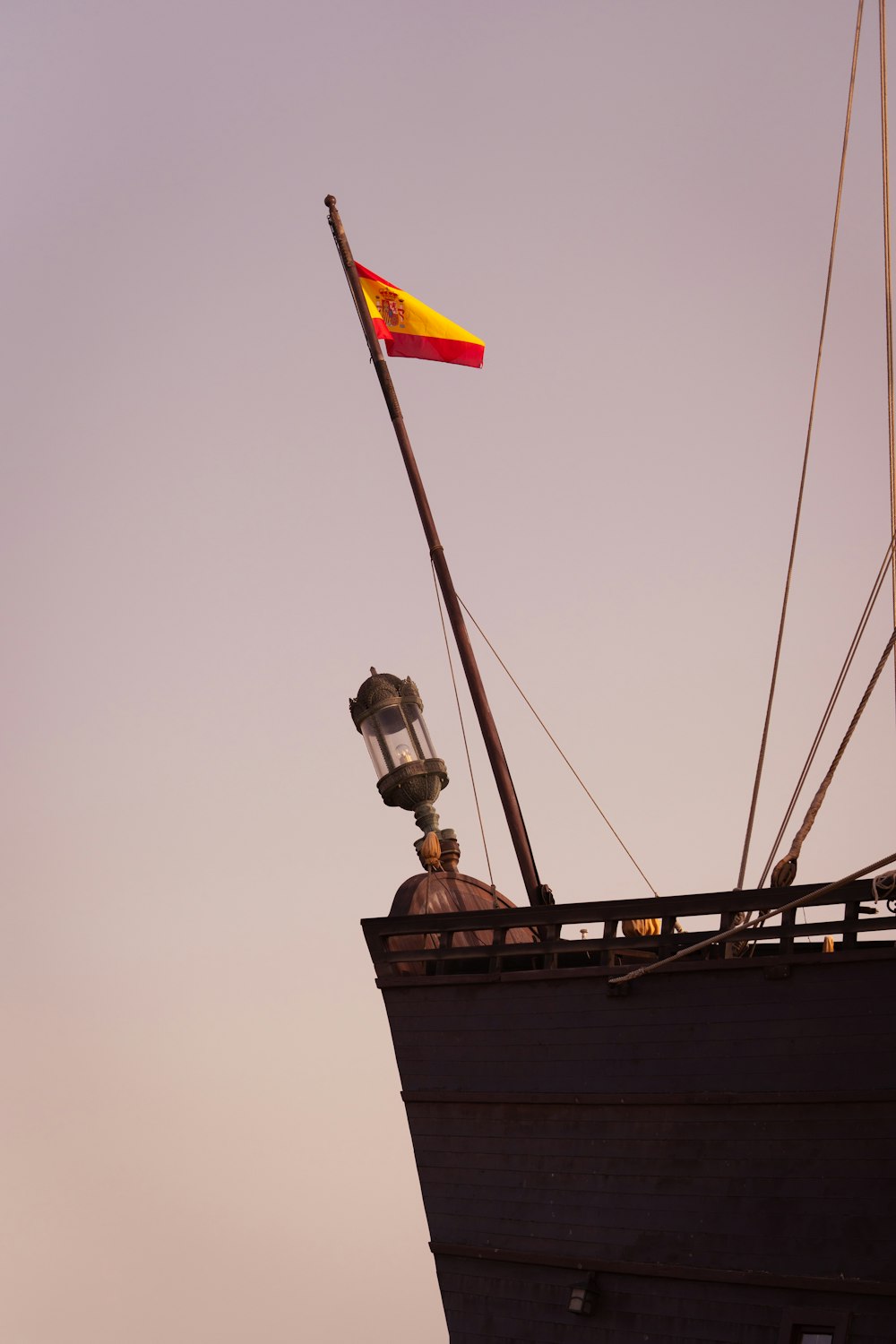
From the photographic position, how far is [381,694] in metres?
12.5

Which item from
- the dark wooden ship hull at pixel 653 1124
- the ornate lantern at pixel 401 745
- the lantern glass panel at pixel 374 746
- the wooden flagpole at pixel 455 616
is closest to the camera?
the dark wooden ship hull at pixel 653 1124

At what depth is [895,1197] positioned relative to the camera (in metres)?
8.14

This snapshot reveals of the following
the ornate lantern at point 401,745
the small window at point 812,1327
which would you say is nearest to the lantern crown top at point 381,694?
the ornate lantern at point 401,745

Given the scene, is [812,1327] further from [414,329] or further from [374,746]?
[414,329]

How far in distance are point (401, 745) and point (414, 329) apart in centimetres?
451

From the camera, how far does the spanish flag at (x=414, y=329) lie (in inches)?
572

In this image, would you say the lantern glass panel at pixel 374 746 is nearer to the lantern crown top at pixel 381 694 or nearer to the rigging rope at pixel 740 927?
the lantern crown top at pixel 381 694

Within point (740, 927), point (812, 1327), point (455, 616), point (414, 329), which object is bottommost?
point (812, 1327)

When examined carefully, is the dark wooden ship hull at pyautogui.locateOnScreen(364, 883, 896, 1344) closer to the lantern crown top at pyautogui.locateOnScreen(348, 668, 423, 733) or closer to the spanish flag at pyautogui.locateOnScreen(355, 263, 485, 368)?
the lantern crown top at pyautogui.locateOnScreen(348, 668, 423, 733)

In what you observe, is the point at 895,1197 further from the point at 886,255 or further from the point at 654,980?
the point at 886,255

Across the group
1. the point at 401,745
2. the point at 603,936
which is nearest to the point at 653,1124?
the point at 603,936

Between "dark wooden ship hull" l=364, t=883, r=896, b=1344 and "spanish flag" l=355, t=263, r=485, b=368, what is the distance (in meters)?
6.32

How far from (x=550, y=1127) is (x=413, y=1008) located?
135 centimetres

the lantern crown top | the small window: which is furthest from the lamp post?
the small window
